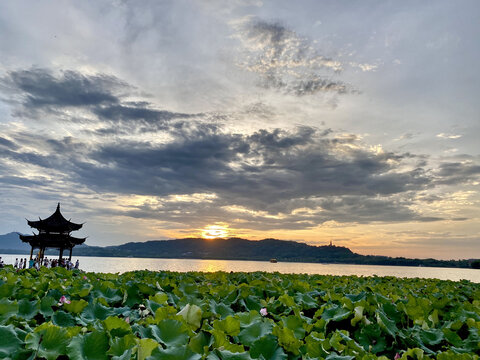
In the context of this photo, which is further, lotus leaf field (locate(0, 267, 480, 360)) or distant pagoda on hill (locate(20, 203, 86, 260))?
distant pagoda on hill (locate(20, 203, 86, 260))

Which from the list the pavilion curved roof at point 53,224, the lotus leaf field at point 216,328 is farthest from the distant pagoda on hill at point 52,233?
the lotus leaf field at point 216,328

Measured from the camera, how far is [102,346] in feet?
6.47

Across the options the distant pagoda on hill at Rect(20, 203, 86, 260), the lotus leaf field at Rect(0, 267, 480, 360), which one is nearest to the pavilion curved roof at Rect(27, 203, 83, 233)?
the distant pagoda on hill at Rect(20, 203, 86, 260)

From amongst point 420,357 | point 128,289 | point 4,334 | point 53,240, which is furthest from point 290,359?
point 53,240

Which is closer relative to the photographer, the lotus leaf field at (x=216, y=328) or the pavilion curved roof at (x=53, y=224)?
the lotus leaf field at (x=216, y=328)

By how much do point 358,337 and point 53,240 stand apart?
43218 mm

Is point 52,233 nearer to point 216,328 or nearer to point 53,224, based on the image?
point 53,224

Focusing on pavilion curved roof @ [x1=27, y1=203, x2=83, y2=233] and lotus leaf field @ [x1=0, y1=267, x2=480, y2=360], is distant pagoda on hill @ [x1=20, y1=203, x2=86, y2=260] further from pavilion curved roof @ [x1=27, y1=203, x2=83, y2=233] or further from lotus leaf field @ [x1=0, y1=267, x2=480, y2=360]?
lotus leaf field @ [x1=0, y1=267, x2=480, y2=360]

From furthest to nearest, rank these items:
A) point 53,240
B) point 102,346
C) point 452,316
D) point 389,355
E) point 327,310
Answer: point 53,240 < point 452,316 < point 327,310 < point 389,355 < point 102,346

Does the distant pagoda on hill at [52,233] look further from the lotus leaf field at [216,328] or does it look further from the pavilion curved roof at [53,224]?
the lotus leaf field at [216,328]

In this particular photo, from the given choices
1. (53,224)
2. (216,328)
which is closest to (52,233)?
(53,224)

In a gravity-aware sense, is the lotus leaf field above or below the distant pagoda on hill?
below

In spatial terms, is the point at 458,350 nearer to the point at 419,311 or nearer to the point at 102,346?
the point at 419,311

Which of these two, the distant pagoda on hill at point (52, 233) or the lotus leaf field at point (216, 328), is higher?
the distant pagoda on hill at point (52, 233)
